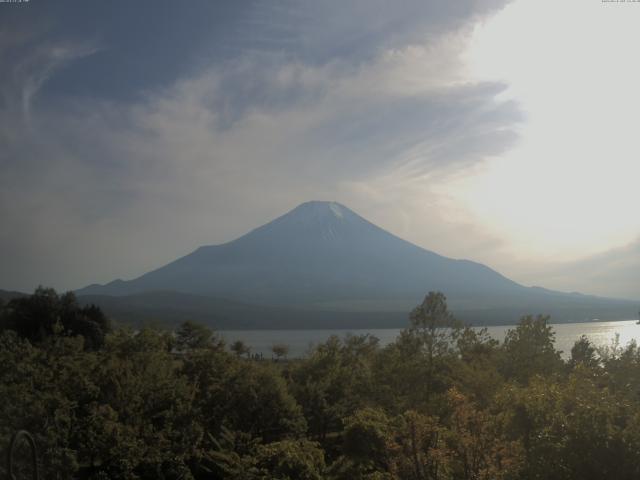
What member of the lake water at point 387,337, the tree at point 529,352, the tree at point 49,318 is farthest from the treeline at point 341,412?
the lake water at point 387,337

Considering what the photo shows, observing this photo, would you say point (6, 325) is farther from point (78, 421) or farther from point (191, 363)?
point (78, 421)

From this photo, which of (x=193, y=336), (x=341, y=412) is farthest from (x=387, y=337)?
(x=341, y=412)

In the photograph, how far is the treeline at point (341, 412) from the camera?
7.44 m

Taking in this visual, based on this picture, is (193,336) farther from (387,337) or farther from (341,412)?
(387,337)

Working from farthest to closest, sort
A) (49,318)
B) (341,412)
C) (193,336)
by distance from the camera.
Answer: (49,318) < (193,336) < (341,412)

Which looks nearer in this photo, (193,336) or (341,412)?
(341,412)

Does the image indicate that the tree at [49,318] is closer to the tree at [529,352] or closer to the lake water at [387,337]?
the lake water at [387,337]

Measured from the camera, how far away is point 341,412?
48.9ft

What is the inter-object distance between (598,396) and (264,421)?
26.6 ft

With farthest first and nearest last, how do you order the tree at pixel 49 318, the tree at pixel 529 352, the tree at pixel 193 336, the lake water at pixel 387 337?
the lake water at pixel 387 337 → the tree at pixel 49 318 → the tree at pixel 193 336 → the tree at pixel 529 352

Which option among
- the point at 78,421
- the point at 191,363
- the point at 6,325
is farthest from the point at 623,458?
the point at 6,325

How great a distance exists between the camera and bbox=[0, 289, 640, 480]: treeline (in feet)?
24.4

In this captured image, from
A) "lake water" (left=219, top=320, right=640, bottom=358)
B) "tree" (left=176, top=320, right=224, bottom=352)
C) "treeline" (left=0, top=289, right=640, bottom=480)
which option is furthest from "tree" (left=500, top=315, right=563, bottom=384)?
"lake water" (left=219, top=320, right=640, bottom=358)

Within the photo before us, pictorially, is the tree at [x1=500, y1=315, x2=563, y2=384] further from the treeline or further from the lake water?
the lake water
